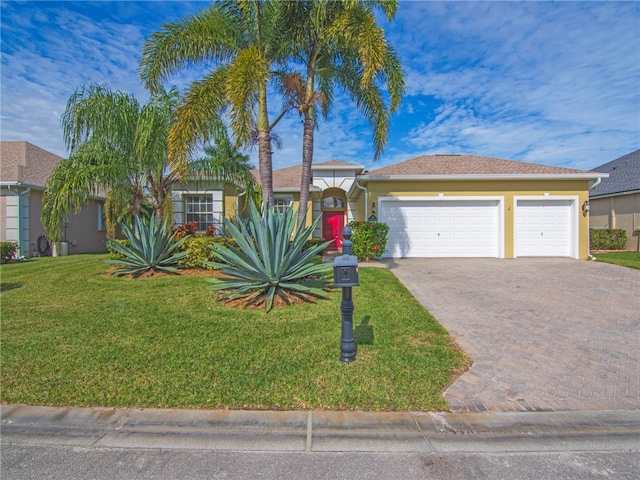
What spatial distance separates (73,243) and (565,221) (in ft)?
71.3

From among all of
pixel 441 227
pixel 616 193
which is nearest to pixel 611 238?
pixel 616 193

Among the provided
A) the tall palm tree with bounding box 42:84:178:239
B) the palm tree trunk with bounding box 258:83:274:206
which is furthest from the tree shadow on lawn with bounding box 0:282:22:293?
the palm tree trunk with bounding box 258:83:274:206

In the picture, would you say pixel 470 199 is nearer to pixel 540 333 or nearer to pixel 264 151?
pixel 264 151

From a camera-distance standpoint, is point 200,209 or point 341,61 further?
point 200,209

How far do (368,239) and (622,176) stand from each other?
18202 mm

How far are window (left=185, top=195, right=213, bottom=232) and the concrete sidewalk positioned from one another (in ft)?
42.4

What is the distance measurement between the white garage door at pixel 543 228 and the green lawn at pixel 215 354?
902cm

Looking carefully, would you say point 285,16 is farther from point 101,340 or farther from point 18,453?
point 18,453

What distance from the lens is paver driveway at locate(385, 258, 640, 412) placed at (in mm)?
3441

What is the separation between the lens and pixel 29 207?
14391 mm

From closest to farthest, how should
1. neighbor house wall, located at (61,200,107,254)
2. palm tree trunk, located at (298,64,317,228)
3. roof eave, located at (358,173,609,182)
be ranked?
1. palm tree trunk, located at (298,64,317,228)
2. roof eave, located at (358,173,609,182)
3. neighbor house wall, located at (61,200,107,254)

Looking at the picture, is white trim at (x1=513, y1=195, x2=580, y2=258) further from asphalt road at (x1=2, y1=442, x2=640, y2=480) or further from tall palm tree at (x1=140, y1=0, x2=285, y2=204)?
asphalt road at (x1=2, y1=442, x2=640, y2=480)

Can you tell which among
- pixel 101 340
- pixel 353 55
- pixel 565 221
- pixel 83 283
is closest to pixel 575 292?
pixel 565 221

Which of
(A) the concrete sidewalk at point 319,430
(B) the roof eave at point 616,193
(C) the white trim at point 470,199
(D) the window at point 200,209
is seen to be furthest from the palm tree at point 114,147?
(B) the roof eave at point 616,193
